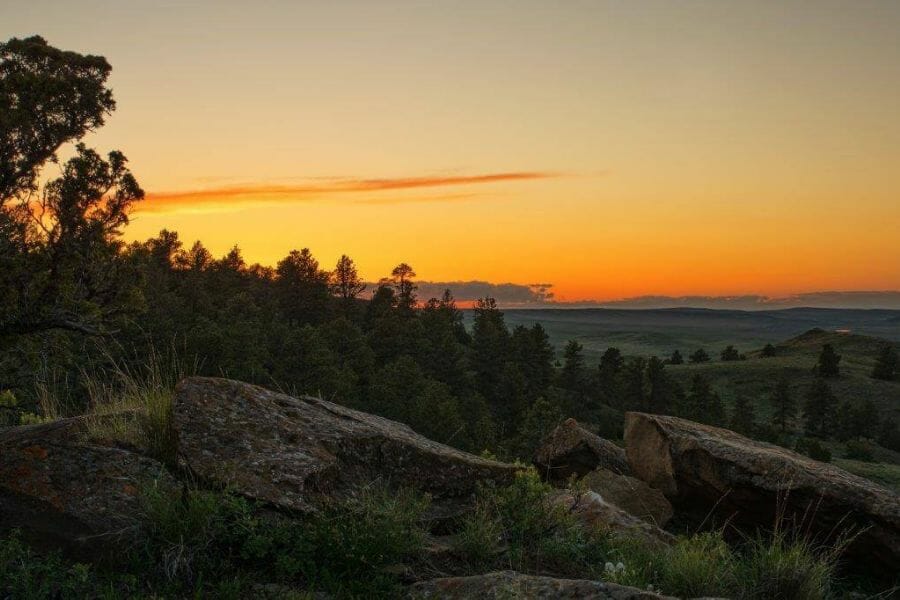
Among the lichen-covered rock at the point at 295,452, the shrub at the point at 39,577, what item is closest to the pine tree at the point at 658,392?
the lichen-covered rock at the point at 295,452

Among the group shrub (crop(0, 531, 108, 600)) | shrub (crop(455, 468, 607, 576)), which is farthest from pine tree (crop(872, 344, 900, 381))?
shrub (crop(0, 531, 108, 600))

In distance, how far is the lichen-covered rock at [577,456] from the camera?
1581 centimetres

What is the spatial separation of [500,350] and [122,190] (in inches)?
3074

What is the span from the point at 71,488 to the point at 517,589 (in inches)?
188

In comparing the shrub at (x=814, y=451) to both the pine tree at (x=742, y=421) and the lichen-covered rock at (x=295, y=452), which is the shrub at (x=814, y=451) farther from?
the lichen-covered rock at (x=295, y=452)

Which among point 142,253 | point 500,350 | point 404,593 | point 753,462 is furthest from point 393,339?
point 404,593

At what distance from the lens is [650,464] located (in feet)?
46.5

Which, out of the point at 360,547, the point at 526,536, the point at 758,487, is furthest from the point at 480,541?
the point at 758,487

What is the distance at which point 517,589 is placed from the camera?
568 centimetres

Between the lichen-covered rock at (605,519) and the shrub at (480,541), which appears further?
the lichen-covered rock at (605,519)

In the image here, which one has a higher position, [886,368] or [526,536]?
[526,536]

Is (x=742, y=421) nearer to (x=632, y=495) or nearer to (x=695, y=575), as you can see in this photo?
(x=632, y=495)

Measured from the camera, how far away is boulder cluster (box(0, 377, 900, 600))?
649 cm

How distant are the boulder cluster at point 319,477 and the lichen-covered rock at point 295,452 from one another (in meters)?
0.02
